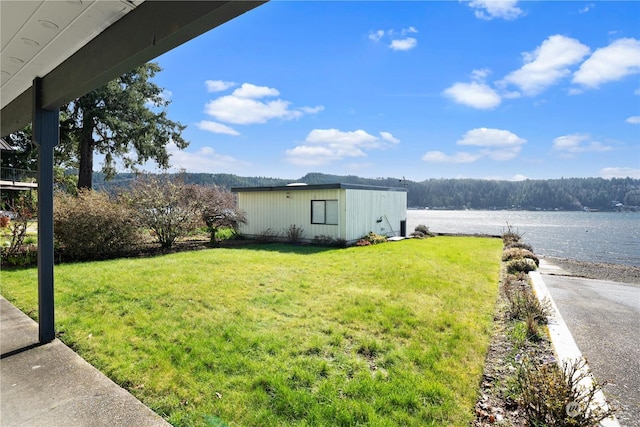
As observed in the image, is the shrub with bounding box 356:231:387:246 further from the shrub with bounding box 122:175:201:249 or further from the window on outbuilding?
the shrub with bounding box 122:175:201:249

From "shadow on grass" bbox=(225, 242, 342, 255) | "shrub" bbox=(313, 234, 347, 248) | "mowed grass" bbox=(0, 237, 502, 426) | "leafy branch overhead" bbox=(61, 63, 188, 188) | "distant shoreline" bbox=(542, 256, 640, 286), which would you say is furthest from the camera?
"leafy branch overhead" bbox=(61, 63, 188, 188)

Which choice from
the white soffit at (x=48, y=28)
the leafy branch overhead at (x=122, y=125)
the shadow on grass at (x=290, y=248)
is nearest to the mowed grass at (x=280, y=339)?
the white soffit at (x=48, y=28)

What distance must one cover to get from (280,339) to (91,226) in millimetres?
7877

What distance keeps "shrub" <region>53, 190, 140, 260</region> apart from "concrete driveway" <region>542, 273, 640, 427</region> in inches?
424

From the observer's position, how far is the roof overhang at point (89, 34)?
71.2 inches

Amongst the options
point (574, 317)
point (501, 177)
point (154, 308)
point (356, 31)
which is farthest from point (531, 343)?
point (501, 177)

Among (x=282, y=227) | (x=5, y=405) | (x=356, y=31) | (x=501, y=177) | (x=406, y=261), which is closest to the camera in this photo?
(x=5, y=405)

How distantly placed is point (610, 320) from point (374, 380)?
4.73 metres

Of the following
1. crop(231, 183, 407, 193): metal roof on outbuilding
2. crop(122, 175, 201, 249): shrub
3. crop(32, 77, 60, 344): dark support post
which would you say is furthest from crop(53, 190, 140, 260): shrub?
crop(231, 183, 407, 193): metal roof on outbuilding

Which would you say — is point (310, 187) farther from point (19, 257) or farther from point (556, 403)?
point (556, 403)

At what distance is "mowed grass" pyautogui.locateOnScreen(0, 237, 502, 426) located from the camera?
268 cm

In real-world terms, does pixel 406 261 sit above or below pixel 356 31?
below

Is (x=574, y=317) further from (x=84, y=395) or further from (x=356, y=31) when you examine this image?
(x=356, y=31)

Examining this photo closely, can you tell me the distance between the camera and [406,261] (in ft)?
30.6
